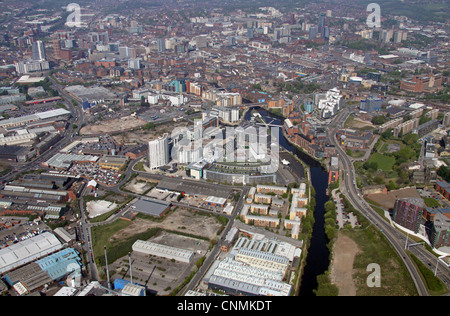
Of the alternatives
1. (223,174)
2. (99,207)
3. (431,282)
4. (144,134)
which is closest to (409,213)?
(431,282)

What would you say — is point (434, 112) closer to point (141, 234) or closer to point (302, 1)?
point (141, 234)

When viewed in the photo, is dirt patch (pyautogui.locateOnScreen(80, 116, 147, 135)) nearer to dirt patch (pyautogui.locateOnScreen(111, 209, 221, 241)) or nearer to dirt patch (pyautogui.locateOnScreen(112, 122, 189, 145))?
dirt patch (pyautogui.locateOnScreen(112, 122, 189, 145))

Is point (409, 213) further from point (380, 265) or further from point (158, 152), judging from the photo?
point (158, 152)

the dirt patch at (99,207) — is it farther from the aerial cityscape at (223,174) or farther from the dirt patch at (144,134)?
the dirt patch at (144,134)

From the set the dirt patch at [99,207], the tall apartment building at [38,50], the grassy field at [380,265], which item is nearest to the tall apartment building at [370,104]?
the grassy field at [380,265]

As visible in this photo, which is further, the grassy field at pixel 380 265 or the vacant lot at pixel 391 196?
the vacant lot at pixel 391 196
